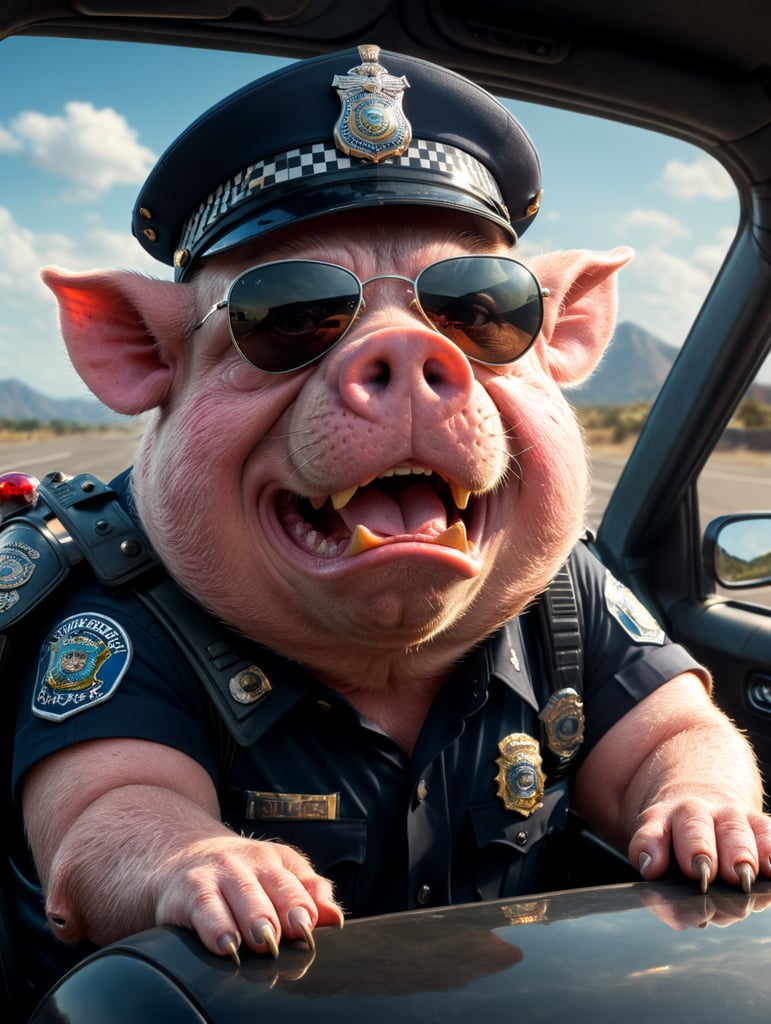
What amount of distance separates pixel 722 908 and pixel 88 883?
77 centimetres

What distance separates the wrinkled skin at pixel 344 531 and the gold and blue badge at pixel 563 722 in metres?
0.08

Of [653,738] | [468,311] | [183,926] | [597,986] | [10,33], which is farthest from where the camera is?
Answer: [653,738]

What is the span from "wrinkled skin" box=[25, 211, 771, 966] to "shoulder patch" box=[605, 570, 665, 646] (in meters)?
0.11

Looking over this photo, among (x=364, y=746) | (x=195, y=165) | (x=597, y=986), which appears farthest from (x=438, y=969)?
(x=195, y=165)

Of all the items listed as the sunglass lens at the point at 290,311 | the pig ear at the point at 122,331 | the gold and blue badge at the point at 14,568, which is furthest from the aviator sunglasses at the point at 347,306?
the gold and blue badge at the point at 14,568

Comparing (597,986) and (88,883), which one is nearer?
(597,986)

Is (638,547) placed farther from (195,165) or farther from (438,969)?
(438,969)

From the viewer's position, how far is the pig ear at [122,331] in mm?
1634

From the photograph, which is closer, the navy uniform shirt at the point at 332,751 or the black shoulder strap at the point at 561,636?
the navy uniform shirt at the point at 332,751

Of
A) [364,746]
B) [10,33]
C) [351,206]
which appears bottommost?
[364,746]

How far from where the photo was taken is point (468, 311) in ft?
4.89

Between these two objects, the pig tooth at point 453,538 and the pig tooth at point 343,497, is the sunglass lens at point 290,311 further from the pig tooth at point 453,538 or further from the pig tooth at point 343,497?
the pig tooth at point 453,538

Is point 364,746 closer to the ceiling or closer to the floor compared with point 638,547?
closer to the floor

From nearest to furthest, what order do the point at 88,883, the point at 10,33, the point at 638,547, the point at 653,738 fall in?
the point at 88,883, the point at 10,33, the point at 653,738, the point at 638,547
